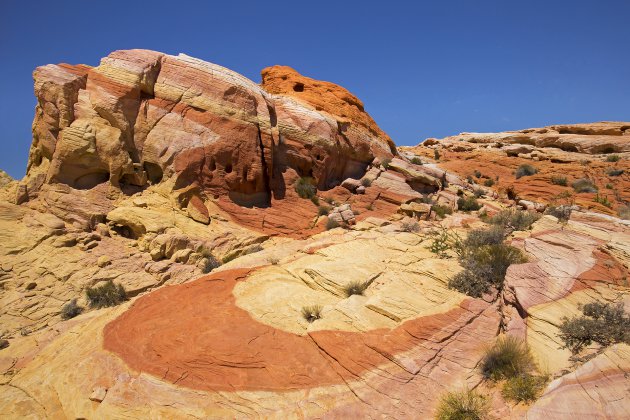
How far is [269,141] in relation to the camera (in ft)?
54.3

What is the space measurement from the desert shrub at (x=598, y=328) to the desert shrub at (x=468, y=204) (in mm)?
13965

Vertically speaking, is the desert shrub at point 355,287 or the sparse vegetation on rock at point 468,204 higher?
the sparse vegetation on rock at point 468,204

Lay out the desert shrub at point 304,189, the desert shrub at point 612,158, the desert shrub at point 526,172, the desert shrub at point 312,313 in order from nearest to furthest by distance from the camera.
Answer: the desert shrub at point 312,313 → the desert shrub at point 304,189 → the desert shrub at point 526,172 → the desert shrub at point 612,158

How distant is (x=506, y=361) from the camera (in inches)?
218

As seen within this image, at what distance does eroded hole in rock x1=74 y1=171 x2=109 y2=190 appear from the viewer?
1300 centimetres

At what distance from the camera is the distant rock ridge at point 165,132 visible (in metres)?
12.9

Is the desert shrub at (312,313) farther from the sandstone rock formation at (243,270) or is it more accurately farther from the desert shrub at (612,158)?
the desert shrub at (612,158)

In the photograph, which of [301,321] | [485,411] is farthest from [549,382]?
[301,321]

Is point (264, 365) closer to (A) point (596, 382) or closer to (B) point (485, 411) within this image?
(B) point (485, 411)

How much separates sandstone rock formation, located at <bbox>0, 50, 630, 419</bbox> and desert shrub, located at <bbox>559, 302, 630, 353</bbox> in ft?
0.90

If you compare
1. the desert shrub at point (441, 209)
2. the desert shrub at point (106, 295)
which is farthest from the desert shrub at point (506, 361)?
the desert shrub at point (441, 209)

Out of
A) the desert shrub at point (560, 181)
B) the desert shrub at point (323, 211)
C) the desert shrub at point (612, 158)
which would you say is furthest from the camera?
the desert shrub at point (612, 158)

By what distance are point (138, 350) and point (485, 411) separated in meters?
5.75

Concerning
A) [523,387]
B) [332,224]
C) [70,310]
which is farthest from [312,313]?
[332,224]
